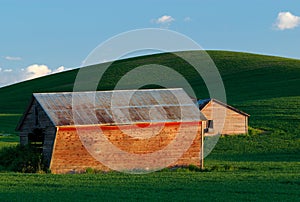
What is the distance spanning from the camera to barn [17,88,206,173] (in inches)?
1121

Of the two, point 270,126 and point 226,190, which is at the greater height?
point 270,126

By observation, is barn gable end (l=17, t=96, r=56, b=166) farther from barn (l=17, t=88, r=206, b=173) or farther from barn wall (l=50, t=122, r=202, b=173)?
barn wall (l=50, t=122, r=202, b=173)

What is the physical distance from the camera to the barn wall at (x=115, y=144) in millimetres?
28219

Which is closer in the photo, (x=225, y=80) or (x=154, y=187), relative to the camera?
(x=154, y=187)

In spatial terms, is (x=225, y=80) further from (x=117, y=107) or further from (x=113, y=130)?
(x=113, y=130)

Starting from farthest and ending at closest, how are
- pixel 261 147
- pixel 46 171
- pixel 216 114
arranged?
pixel 216 114, pixel 261 147, pixel 46 171

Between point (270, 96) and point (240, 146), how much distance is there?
30.7 m

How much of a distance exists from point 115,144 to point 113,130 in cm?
67

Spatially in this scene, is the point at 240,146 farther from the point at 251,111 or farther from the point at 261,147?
the point at 251,111

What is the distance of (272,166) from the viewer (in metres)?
29.0

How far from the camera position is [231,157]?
3688 cm

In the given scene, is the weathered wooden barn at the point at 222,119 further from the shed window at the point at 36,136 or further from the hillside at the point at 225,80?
the shed window at the point at 36,136

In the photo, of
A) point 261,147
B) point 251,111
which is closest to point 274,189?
point 261,147

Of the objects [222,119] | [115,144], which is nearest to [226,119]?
[222,119]
